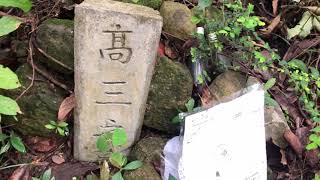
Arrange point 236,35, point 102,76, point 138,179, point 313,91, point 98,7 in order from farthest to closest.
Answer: point 313,91 < point 236,35 < point 138,179 < point 102,76 < point 98,7

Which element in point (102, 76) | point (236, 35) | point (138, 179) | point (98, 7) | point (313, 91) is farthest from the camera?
point (313, 91)

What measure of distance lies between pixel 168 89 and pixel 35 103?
0.63 meters

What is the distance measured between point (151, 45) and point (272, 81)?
65 centimetres

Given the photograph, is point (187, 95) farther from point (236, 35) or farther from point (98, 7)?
point (98, 7)

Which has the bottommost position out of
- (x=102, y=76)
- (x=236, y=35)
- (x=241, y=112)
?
(x=241, y=112)

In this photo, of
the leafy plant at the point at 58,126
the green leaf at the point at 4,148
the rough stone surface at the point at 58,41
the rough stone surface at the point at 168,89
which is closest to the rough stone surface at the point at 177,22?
the rough stone surface at the point at 168,89

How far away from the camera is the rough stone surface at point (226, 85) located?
7.30 ft

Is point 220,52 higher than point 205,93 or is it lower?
higher

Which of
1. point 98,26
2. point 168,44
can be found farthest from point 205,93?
point 98,26

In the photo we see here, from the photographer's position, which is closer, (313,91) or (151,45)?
(151,45)

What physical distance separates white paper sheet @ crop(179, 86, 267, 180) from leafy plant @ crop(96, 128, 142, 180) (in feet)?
0.81

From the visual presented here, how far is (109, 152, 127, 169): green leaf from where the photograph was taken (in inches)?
80.1

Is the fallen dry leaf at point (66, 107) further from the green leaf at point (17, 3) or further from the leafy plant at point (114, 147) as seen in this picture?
the green leaf at point (17, 3)

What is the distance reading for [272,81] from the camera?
2.17 meters
